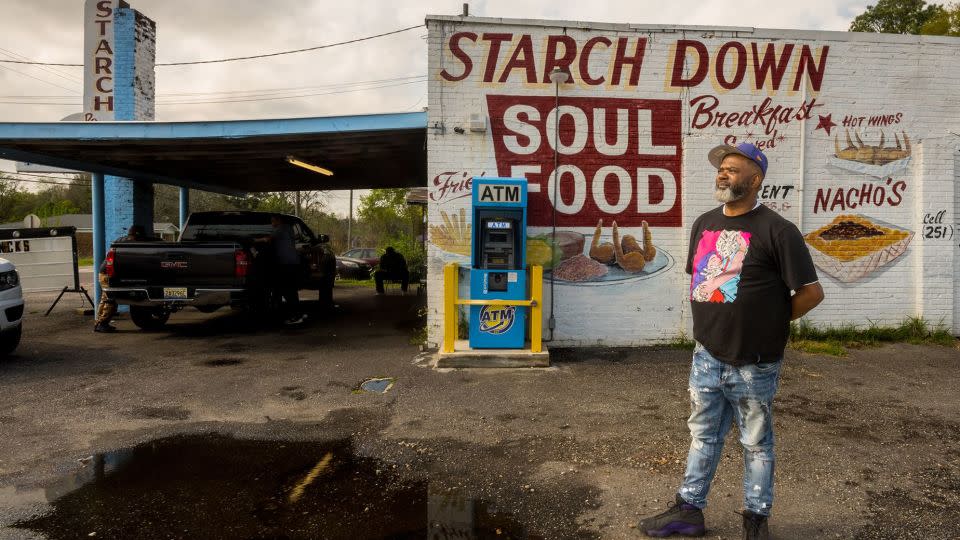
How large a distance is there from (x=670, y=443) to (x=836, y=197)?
17.7 ft

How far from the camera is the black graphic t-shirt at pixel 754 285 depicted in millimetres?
2537

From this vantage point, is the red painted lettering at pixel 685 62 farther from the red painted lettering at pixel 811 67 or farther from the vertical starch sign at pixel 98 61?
the vertical starch sign at pixel 98 61

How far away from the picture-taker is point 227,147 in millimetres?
8508

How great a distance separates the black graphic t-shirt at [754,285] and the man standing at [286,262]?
763 centimetres

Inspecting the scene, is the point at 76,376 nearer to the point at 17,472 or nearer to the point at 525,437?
the point at 17,472

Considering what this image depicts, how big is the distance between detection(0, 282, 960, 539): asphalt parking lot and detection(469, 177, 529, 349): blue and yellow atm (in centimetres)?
52

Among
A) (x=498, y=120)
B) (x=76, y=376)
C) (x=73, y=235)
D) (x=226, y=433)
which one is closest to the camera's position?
(x=226, y=433)

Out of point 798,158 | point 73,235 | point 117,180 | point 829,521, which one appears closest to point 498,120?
point 798,158

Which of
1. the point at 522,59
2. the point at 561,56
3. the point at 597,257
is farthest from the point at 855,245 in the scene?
the point at 522,59

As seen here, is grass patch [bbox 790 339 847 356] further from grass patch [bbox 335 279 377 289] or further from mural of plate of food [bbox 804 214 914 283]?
grass patch [bbox 335 279 377 289]

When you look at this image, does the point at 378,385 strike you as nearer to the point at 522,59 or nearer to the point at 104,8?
the point at 522,59

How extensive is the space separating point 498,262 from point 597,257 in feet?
5.21

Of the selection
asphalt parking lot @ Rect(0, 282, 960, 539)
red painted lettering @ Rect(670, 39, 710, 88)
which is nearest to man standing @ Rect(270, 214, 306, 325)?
asphalt parking lot @ Rect(0, 282, 960, 539)

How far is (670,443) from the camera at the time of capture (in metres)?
4.14
